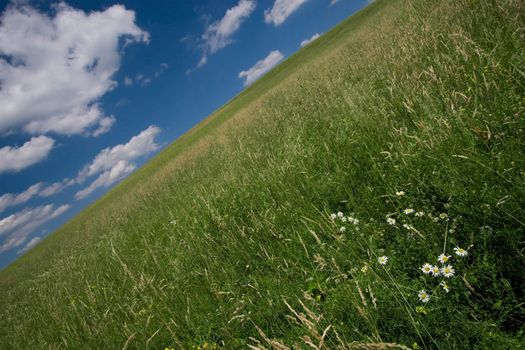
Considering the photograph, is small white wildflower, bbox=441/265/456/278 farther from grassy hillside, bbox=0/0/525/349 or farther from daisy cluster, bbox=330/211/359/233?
daisy cluster, bbox=330/211/359/233

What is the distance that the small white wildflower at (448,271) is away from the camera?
1622 millimetres

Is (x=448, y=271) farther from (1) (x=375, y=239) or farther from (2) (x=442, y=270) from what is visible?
(1) (x=375, y=239)

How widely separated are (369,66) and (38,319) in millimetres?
9003

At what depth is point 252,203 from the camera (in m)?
4.32

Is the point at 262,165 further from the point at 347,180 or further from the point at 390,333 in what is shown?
the point at 390,333

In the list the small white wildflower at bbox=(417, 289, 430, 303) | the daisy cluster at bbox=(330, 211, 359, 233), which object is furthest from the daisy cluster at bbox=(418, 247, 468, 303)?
the daisy cluster at bbox=(330, 211, 359, 233)

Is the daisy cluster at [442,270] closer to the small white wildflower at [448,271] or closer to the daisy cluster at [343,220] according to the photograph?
the small white wildflower at [448,271]

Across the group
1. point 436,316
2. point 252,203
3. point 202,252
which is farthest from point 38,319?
point 436,316

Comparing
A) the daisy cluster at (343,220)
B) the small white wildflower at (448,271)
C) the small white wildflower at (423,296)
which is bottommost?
the small white wildflower at (448,271)

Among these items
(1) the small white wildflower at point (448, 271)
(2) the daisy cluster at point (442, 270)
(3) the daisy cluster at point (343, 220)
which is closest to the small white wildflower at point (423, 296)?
(2) the daisy cluster at point (442, 270)

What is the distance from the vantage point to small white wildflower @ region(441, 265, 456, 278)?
162cm

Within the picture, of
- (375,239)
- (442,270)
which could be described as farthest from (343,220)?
(442,270)

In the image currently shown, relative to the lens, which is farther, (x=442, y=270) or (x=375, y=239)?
(x=375, y=239)

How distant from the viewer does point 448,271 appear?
1.65 m
